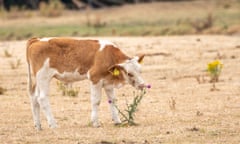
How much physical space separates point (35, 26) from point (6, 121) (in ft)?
72.7

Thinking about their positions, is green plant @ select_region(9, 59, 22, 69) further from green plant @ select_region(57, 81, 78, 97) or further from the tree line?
the tree line

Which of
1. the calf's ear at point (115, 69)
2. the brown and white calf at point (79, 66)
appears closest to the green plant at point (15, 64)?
the brown and white calf at point (79, 66)

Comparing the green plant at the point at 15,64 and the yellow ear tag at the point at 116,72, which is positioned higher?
the yellow ear tag at the point at 116,72

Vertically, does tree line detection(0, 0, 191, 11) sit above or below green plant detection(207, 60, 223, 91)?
below

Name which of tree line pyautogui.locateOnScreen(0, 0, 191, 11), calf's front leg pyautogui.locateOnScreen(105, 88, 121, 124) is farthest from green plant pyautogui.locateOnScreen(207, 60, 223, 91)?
tree line pyautogui.locateOnScreen(0, 0, 191, 11)

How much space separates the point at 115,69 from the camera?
45.5ft

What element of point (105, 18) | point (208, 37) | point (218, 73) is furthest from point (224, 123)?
point (105, 18)

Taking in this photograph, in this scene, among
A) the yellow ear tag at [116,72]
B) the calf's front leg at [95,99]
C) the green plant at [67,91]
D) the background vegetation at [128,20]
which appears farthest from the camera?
the background vegetation at [128,20]

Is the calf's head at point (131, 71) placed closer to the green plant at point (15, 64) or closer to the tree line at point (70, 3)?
the green plant at point (15, 64)

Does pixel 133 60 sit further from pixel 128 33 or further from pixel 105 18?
pixel 105 18

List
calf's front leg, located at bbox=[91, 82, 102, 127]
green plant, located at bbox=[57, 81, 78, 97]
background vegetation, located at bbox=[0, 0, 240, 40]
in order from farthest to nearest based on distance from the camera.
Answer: background vegetation, located at bbox=[0, 0, 240, 40] → green plant, located at bbox=[57, 81, 78, 97] → calf's front leg, located at bbox=[91, 82, 102, 127]

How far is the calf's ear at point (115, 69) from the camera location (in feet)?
45.4

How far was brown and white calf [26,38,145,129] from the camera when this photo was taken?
1393 centimetres

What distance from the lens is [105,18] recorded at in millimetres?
40281
